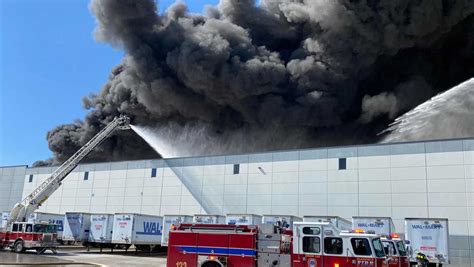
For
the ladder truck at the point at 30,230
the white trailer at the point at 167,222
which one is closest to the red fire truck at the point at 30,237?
the ladder truck at the point at 30,230

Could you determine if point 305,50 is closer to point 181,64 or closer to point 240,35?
point 240,35

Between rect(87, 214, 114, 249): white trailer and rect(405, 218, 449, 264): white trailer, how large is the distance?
58.5 ft

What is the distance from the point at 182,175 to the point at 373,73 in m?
20.3

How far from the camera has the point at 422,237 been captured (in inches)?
755

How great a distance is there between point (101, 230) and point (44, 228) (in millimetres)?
4031

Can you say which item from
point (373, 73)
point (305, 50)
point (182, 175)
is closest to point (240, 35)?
point (305, 50)

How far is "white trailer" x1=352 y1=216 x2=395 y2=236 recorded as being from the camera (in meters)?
20.9

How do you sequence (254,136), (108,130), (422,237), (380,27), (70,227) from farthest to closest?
(254,136) < (380,27) < (108,130) < (70,227) < (422,237)

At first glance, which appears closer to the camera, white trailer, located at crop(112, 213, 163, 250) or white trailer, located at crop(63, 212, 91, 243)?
white trailer, located at crop(112, 213, 163, 250)

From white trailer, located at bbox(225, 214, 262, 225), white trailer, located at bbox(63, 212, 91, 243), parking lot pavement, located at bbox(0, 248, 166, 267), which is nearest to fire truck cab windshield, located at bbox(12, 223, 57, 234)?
parking lot pavement, located at bbox(0, 248, 166, 267)

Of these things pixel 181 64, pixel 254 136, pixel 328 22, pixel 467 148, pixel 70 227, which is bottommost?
pixel 70 227

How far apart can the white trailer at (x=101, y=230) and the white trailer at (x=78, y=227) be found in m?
0.36

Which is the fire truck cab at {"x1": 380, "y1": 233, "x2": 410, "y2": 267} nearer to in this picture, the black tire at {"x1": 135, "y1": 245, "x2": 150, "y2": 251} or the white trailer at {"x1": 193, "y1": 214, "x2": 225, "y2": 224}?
the white trailer at {"x1": 193, "y1": 214, "x2": 225, "y2": 224}

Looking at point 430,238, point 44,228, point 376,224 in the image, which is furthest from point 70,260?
point 430,238
